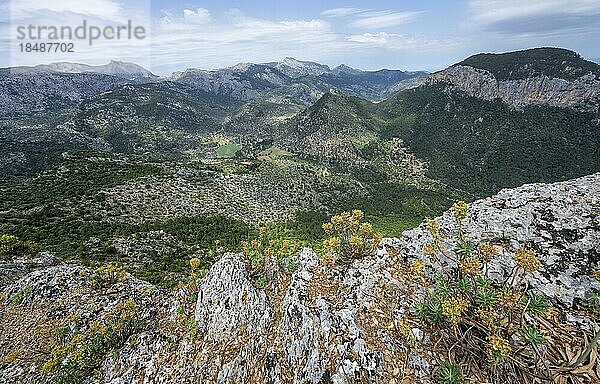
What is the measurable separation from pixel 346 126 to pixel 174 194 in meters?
132

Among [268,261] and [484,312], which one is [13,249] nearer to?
[268,261]

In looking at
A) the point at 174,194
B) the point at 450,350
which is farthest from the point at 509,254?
the point at 174,194

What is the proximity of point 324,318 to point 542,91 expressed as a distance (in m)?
213

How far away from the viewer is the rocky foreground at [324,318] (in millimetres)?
8500

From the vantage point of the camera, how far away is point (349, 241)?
43.4ft

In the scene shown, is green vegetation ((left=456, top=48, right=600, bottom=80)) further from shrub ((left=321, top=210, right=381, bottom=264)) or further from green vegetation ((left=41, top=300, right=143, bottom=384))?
green vegetation ((left=41, top=300, right=143, bottom=384))

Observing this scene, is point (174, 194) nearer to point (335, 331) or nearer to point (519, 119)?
point (335, 331)

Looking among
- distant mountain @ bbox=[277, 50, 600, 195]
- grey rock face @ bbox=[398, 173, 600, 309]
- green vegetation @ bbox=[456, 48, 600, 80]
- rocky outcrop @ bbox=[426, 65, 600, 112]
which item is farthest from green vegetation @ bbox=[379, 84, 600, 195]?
grey rock face @ bbox=[398, 173, 600, 309]

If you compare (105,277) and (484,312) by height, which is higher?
(484,312)

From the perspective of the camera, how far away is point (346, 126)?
617 ft

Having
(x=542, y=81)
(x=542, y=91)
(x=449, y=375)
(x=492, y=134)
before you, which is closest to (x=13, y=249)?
(x=449, y=375)

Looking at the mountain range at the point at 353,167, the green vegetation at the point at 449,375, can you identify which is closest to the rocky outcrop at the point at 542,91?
the mountain range at the point at 353,167

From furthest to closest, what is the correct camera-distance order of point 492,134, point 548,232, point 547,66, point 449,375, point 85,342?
point 547,66 < point 492,134 < point 85,342 < point 548,232 < point 449,375

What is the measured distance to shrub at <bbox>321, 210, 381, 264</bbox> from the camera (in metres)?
12.8
